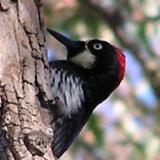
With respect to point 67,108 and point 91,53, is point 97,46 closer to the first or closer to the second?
point 91,53

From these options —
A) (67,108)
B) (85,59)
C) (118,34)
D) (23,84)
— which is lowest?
(118,34)

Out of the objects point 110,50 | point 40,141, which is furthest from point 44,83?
point 110,50

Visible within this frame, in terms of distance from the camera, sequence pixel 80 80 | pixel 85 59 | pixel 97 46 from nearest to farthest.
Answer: pixel 80 80
pixel 85 59
pixel 97 46

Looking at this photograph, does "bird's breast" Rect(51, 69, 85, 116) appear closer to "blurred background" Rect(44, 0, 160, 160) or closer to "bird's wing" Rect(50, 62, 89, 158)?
"bird's wing" Rect(50, 62, 89, 158)

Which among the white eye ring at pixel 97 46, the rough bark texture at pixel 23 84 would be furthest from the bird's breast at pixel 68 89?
the rough bark texture at pixel 23 84

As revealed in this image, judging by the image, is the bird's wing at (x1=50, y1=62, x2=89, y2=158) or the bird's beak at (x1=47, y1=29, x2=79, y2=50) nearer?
the bird's wing at (x1=50, y1=62, x2=89, y2=158)

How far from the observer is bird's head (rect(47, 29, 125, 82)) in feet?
14.6

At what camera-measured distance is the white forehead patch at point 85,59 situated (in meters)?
4.44

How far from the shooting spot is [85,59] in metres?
4.46

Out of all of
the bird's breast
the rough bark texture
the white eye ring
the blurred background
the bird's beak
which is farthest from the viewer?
the blurred background

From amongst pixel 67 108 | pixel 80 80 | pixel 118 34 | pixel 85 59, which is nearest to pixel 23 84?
pixel 67 108

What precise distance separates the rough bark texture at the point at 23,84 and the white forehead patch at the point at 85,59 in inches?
37.6

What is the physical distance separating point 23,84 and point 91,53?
1.43 metres

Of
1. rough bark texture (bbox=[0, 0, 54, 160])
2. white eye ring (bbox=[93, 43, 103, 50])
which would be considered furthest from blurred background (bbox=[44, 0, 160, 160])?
rough bark texture (bbox=[0, 0, 54, 160])
